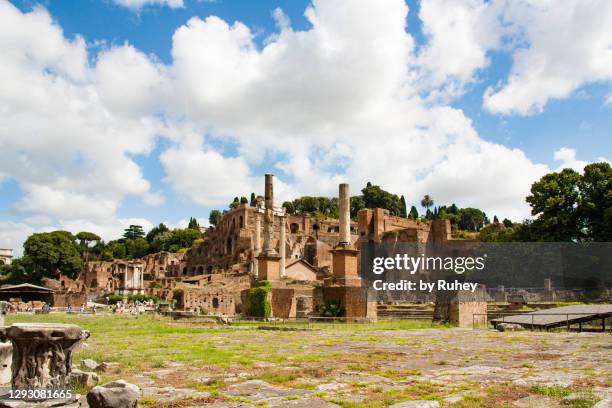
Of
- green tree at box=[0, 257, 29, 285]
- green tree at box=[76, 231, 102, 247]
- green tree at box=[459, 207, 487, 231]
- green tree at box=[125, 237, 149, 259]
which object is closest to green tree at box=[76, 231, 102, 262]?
green tree at box=[76, 231, 102, 247]

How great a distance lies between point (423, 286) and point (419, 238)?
3632 cm

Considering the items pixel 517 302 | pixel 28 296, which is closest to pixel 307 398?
pixel 517 302

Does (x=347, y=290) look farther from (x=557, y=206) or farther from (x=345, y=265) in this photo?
(x=557, y=206)

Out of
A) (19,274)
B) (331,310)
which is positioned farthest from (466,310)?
(19,274)

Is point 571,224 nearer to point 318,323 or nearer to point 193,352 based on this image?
point 318,323

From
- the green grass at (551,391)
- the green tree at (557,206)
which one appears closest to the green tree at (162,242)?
the green tree at (557,206)

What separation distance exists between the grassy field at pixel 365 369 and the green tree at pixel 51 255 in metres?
92.0

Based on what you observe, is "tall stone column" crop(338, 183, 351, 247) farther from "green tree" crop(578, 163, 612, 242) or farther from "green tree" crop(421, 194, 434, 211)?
"green tree" crop(421, 194, 434, 211)

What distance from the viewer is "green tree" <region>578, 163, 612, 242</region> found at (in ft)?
148

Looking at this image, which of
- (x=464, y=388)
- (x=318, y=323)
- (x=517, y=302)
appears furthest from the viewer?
(x=517, y=302)

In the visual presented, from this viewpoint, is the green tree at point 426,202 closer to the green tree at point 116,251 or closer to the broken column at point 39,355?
the green tree at point 116,251

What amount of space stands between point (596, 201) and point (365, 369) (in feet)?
146

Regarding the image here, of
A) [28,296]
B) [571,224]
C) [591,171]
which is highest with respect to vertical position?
[591,171]

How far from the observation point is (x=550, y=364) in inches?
413
